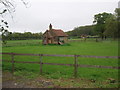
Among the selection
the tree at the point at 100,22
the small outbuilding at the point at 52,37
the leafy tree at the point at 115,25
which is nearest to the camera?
the leafy tree at the point at 115,25

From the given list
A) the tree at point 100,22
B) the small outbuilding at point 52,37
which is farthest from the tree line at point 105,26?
the small outbuilding at point 52,37

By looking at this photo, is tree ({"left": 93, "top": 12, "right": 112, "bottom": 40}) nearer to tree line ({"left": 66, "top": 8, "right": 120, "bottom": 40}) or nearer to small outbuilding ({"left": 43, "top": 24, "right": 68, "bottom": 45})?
tree line ({"left": 66, "top": 8, "right": 120, "bottom": 40})

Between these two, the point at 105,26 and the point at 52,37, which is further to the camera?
the point at 105,26

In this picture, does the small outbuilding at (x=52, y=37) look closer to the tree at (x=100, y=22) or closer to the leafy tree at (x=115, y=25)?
the leafy tree at (x=115, y=25)

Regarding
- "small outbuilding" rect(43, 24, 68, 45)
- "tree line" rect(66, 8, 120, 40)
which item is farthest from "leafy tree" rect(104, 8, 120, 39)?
"small outbuilding" rect(43, 24, 68, 45)

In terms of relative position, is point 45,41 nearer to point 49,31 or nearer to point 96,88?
point 49,31

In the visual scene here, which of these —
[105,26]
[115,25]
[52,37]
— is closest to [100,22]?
[105,26]

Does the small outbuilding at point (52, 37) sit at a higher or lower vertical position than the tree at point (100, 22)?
lower

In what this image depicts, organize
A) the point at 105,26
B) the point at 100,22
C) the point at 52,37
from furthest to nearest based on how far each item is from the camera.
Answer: the point at 100,22 < the point at 105,26 < the point at 52,37

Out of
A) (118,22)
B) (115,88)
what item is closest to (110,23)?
(118,22)

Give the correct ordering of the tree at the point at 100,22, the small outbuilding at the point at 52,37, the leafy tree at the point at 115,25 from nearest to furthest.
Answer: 1. the leafy tree at the point at 115,25
2. the small outbuilding at the point at 52,37
3. the tree at the point at 100,22

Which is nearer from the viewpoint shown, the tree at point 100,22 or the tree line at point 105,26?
the tree line at point 105,26

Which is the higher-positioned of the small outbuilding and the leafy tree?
the leafy tree

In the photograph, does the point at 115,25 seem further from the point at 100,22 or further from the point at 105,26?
the point at 100,22
